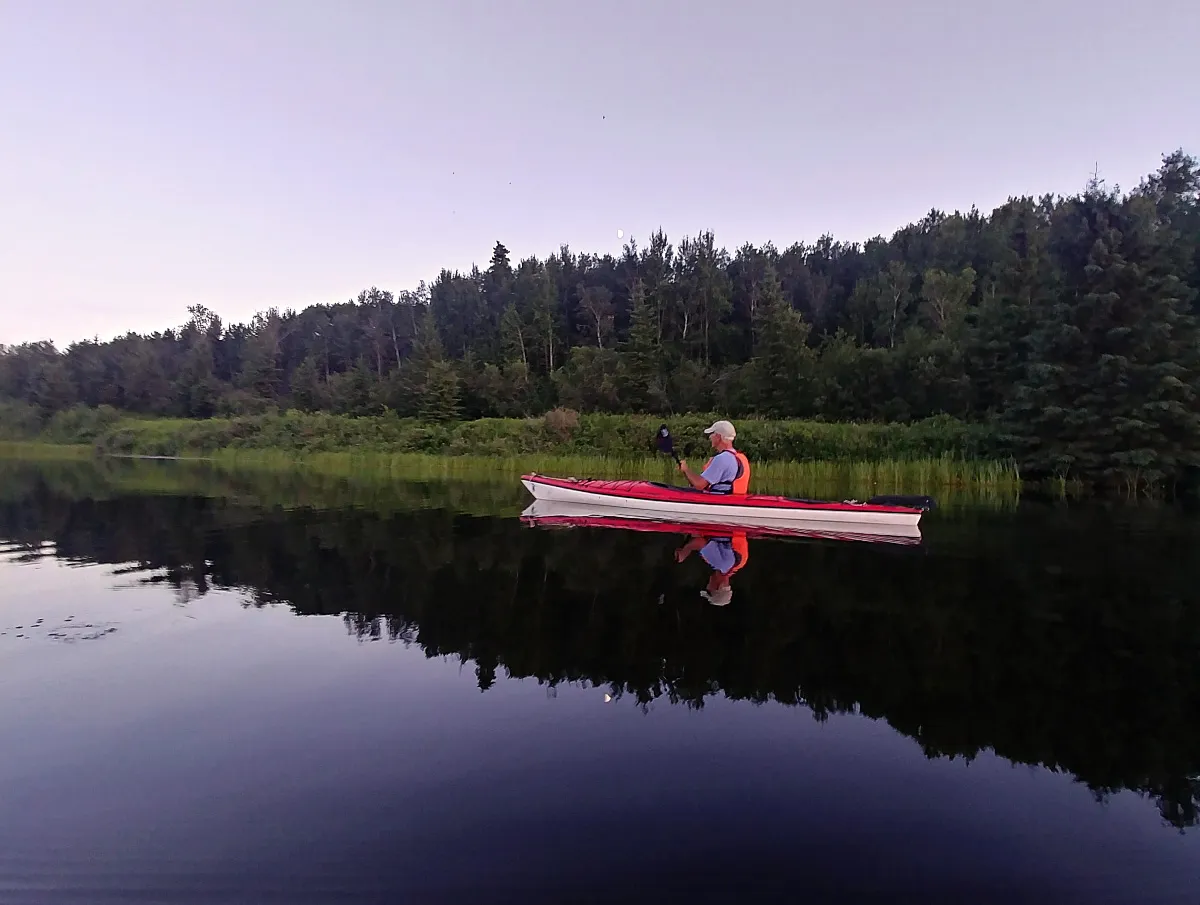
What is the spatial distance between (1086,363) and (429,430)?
30.2 m

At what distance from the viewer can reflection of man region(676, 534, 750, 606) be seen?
26.7 ft

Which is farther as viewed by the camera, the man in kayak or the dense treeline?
the dense treeline

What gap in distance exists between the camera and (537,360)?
59438 mm

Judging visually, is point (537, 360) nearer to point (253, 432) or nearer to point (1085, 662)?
point (253, 432)

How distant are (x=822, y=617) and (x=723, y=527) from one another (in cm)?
676

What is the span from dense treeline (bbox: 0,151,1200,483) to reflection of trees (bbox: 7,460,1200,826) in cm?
1191

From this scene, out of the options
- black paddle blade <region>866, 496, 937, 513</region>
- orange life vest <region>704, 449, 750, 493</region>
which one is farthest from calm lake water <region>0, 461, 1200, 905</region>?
orange life vest <region>704, 449, 750, 493</region>

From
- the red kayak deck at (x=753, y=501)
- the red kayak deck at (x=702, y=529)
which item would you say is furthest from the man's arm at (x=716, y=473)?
the red kayak deck at (x=702, y=529)

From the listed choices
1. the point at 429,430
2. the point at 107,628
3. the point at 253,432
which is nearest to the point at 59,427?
the point at 253,432

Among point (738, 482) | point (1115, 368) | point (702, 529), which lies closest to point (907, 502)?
point (738, 482)

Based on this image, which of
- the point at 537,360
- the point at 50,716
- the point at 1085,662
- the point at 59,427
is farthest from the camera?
the point at 537,360

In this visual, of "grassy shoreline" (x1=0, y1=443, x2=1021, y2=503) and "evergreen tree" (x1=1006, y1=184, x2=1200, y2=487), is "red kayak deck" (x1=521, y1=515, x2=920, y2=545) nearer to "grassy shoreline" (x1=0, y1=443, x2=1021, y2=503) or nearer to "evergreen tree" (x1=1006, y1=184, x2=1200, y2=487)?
"grassy shoreline" (x1=0, y1=443, x2=1021, y2=503)

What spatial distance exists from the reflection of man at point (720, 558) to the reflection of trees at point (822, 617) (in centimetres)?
22

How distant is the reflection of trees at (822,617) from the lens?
504 centimetres
